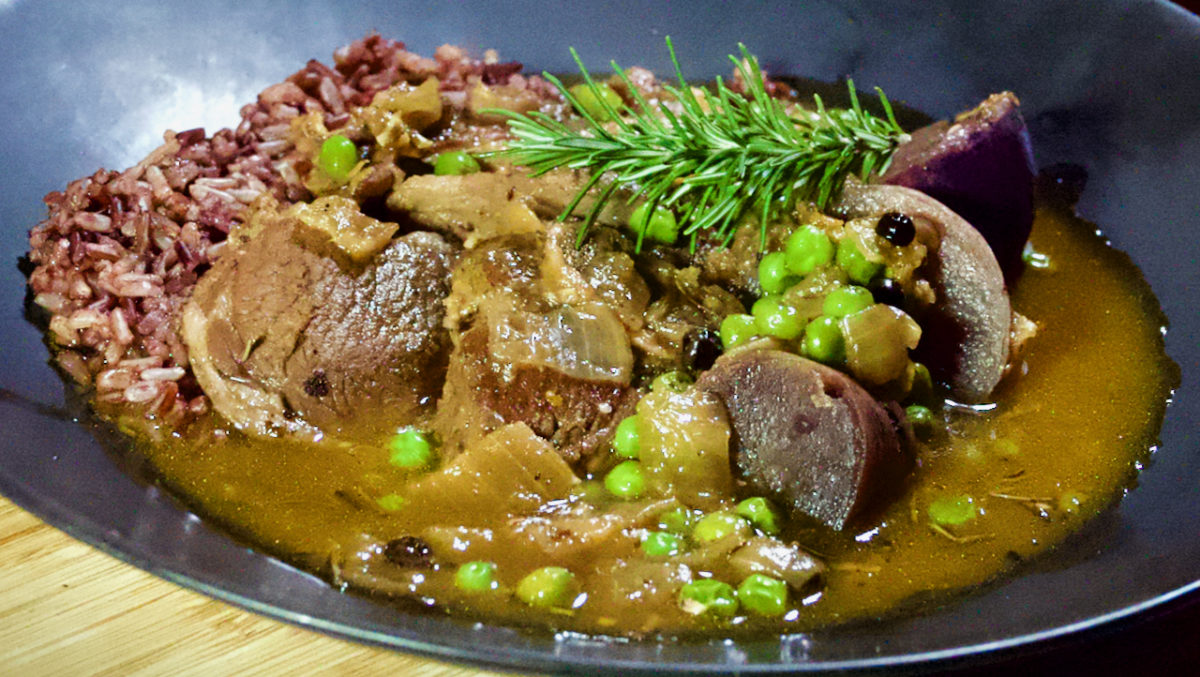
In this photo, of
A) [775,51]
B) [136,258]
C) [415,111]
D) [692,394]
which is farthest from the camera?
[775,51]

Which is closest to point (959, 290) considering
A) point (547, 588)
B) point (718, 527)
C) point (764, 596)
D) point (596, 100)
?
point (718, 527)

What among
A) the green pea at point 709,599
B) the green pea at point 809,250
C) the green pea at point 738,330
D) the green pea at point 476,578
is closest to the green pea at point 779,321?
the green pea at point 738,330

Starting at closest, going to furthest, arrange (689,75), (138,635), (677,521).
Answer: (138,635) → (677,521) → (689,75)

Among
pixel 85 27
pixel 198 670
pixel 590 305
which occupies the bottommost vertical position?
pixel 198 670

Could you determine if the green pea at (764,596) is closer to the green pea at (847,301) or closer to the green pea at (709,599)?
the green pea at (709,599)

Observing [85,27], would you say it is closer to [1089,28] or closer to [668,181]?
[668,181]

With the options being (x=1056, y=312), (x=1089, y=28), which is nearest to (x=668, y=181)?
(x=1056, y=312)

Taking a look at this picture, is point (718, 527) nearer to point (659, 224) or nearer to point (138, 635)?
point (659, 224)
